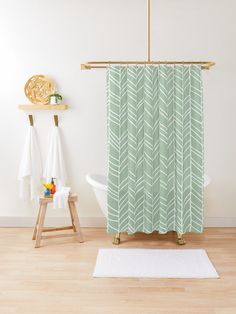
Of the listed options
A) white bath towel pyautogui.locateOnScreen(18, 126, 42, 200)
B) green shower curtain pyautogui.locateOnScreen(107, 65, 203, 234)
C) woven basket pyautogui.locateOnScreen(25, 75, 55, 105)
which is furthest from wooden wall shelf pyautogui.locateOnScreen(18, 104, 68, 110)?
green shower curtain pyautogui.locateOnScreen(107, 65, 203, 234)

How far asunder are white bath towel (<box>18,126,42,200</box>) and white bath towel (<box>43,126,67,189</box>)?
110 millimetres

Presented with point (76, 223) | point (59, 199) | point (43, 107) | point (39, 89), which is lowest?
point (76, 223)

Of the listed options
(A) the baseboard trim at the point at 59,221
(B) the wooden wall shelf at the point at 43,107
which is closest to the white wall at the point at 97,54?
(A) the baseboard trim at the point at 59,221

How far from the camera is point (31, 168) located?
14.9 feet

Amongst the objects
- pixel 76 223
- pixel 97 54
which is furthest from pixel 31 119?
pixel 76 223

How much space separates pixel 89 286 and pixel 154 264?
666 millimetres

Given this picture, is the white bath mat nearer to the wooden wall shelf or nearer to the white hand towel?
the white hand towel

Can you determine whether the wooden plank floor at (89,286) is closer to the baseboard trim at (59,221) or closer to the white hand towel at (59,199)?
the white hand towel at (59,199)

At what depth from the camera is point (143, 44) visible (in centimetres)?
451

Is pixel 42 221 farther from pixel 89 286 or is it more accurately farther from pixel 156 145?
pixel 156 145

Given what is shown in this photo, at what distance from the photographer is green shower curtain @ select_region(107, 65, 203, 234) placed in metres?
3.64

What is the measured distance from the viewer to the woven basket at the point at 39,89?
4531 millimetres

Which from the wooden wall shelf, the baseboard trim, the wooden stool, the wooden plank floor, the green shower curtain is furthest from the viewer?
the baseboard trim

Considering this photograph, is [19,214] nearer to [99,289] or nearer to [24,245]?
[24,245]
